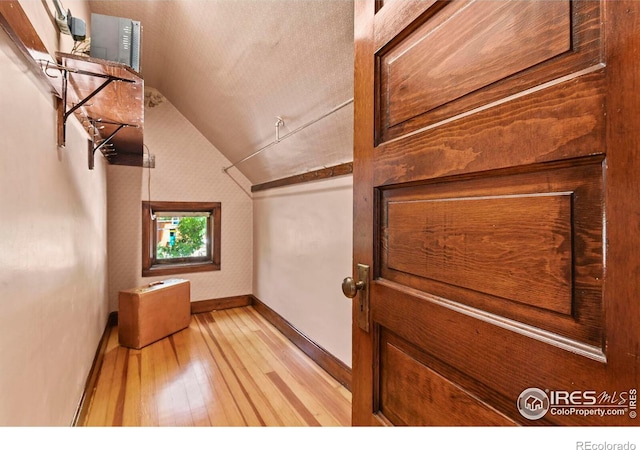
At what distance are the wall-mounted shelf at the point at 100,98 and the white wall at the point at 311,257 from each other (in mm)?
1387

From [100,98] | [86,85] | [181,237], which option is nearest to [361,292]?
[86,85]

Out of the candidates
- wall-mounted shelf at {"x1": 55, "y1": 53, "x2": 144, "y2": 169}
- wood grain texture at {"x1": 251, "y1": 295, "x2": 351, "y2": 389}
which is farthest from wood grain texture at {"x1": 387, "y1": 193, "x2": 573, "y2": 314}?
wood grain texture at {"x1": 251, "y1": 295, "x2": 351, "y2": 389}

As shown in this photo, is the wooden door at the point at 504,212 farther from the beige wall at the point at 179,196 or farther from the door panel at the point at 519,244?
the beige wall at the point at 179,196

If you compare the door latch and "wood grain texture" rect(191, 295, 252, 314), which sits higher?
the door latch

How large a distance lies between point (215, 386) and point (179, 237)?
2.26 m

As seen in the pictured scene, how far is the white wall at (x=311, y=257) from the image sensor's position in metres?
2.27

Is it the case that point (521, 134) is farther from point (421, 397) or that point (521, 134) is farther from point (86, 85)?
point (86, 85)

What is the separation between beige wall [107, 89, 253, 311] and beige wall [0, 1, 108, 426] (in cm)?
163

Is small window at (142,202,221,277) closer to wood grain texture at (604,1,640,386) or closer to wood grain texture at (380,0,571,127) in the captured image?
wood grain texture at (380,0,571,127)

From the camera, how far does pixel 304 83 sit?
6.14ft

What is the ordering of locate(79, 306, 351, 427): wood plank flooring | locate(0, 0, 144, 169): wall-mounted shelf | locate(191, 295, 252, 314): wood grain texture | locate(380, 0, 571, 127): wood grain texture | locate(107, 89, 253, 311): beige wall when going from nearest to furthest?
locate(380, 0, 571, 127): wood grain texture, locate(0, 0, 144, 169): wall-mounted shelf, locate(79, 306, 351, 427): wood plank flooring, locate(107, 89, 253, 311): beige wall, locate(191, 295, 252, 314): wood grain texture

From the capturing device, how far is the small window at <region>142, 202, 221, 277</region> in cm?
359

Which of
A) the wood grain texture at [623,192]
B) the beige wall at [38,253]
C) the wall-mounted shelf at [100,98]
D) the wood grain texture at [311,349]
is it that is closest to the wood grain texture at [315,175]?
the wall-mounted shelf at [100,98]

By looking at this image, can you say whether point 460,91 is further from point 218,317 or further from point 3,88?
point 218,317
